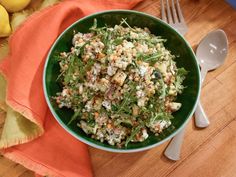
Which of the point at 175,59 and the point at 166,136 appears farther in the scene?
the point at 175,59

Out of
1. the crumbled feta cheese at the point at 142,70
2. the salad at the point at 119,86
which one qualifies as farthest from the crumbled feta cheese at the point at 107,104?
the crumbled feta cheese at the point at 142,70

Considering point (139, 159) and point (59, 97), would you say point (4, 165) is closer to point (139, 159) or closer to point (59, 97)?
point (59, 97)

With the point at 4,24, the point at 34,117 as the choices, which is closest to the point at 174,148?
the point at 34,117

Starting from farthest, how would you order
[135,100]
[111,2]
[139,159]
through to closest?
1. [111,2]
2. [139,159]
3. [135,100]

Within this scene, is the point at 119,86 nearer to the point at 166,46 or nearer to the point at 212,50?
the point at 166,46

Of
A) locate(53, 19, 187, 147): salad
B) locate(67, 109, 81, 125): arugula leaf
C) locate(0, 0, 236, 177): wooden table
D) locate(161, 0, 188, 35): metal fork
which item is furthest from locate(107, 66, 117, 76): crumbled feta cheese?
locate(161, 0, 188, 35): metal fork

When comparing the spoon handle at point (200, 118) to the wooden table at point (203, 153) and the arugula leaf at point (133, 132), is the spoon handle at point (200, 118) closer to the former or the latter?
the wooden table at point (203, 153)

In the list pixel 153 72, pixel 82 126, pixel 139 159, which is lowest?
pixel 139 159

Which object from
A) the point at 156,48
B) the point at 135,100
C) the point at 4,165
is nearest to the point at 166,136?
the point at 135,100
